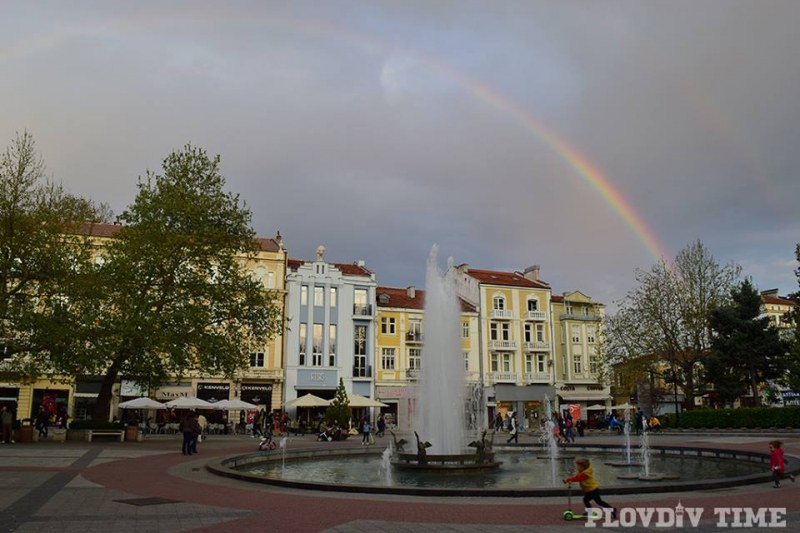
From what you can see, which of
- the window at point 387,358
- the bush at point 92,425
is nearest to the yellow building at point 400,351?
the window at point 387,358

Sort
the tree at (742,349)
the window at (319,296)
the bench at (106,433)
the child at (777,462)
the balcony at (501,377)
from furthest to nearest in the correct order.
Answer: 1. the balcony at (501,377)
2. the window at (319,296)
3. the tree at (742,349)
4. the bench at (106,433)
5. the child at (777,462)

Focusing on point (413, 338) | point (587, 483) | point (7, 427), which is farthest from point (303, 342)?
point (587, 483)

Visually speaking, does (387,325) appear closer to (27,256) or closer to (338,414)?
(338,414)

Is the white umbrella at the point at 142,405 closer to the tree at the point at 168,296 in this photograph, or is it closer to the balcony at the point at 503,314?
the tree at the point at 168,296

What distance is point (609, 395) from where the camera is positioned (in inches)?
2938

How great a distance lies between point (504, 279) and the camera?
75.0 metres

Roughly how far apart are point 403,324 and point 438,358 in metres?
41.4

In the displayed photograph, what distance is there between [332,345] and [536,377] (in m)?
24.0

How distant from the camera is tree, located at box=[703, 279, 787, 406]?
1902 inches

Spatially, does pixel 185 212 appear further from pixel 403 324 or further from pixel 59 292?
pixel 403 324

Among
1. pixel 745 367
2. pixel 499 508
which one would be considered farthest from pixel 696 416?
pixel 499 508

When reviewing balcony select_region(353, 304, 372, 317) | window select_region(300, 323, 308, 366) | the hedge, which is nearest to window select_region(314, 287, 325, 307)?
window select_region(300, 323, 308, 366)

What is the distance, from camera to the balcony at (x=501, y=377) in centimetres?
6944

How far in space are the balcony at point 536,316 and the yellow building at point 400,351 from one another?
273 inches
